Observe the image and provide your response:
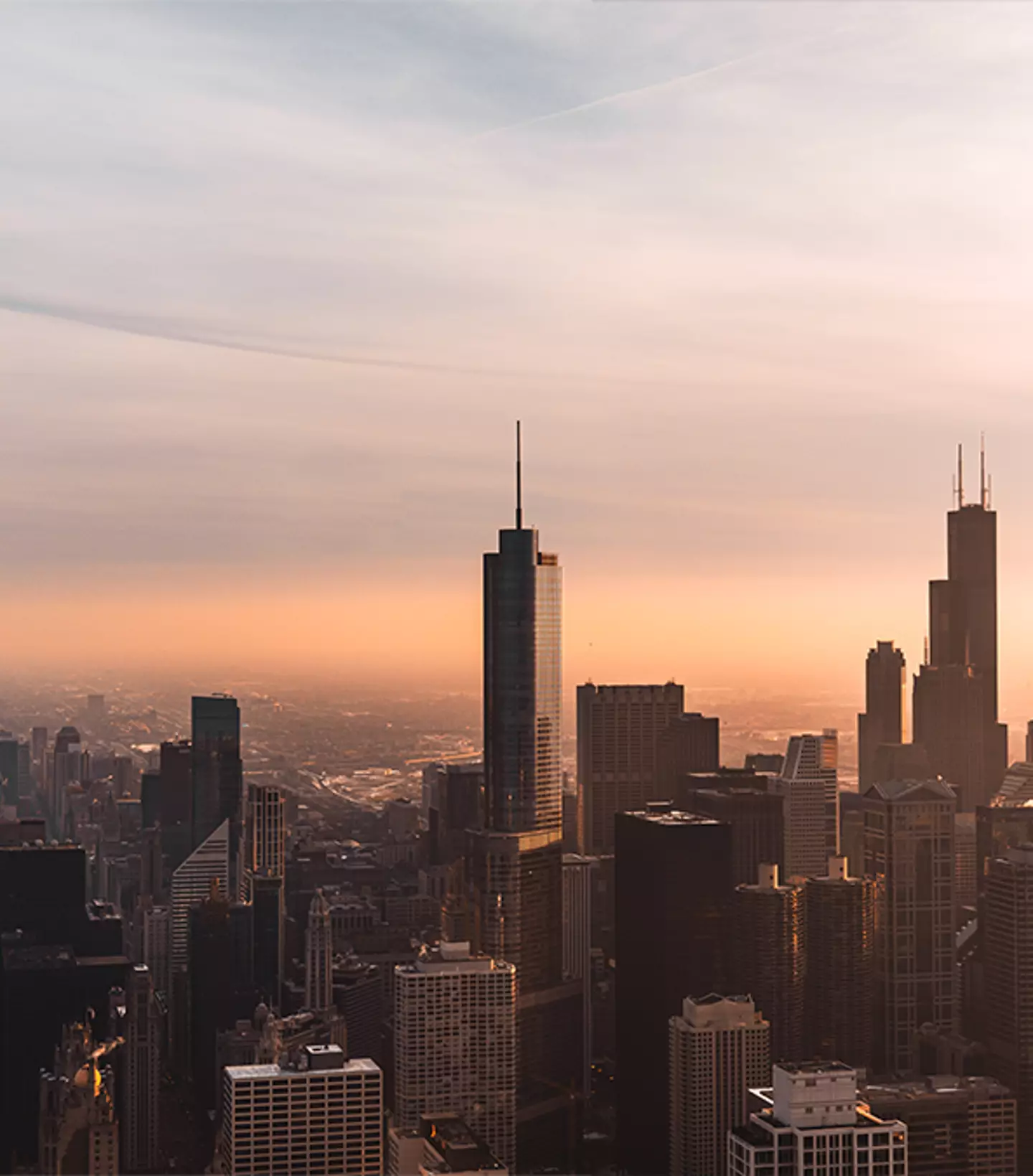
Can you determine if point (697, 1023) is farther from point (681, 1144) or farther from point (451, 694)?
point (451, 694)

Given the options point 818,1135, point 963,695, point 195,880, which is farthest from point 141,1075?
point 963,695

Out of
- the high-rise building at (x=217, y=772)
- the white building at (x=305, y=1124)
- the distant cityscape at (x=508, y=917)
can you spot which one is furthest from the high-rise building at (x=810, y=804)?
the white building at (x=305, y=1124)

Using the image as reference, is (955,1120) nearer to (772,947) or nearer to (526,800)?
(772,947)

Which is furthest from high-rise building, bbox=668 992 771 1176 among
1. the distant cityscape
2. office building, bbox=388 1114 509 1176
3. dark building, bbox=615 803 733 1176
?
office building, bbox=388 1114 509 1176

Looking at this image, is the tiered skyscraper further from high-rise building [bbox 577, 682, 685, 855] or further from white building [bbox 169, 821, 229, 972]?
white building [bbox 169, 821, 229, 972]

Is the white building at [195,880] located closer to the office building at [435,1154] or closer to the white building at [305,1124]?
the office building at [435,1154]

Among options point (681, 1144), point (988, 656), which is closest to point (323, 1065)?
point (681, 1144)
